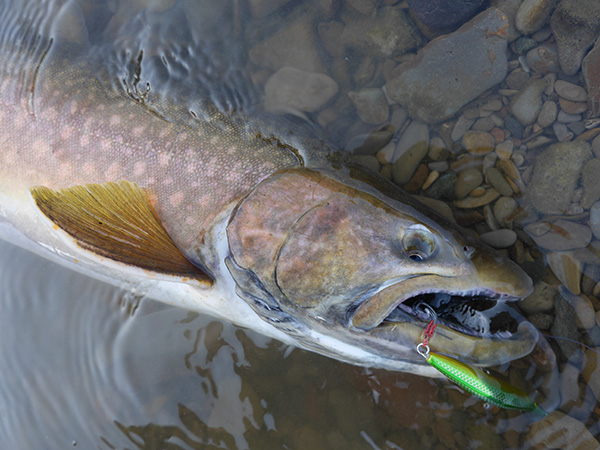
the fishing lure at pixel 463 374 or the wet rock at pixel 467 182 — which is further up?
the wet rock at pixel 467 182

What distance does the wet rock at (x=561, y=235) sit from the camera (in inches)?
119

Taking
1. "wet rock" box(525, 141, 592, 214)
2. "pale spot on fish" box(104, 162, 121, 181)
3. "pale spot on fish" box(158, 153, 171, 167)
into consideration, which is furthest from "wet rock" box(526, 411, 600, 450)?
"pale spot on fish" box(104, 162, 121, 181)

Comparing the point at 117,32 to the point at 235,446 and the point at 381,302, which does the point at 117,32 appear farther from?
the point at 235,446

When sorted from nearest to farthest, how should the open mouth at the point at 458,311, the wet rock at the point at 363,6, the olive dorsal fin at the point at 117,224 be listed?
the open mouth at the point at 458,311, the olive dorsal fin at the point at 117,224, the wet rock at the point at 363,6

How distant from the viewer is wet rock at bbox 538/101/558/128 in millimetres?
3168

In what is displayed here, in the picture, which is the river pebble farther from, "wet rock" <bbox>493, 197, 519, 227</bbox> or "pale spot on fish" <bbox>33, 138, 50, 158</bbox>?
"pale spot on fish" <bbox>33, 138, 50, 158</bbox>

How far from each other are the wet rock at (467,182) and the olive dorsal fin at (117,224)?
1840 mm

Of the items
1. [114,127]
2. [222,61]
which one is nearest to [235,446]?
[114,127]

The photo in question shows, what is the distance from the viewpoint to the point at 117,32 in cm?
360

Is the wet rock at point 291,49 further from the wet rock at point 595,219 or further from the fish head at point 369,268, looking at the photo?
the wet rock at point 595,219

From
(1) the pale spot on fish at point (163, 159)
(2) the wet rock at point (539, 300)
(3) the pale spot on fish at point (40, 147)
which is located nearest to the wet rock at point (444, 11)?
(2) the wet rock at point (539, 300)

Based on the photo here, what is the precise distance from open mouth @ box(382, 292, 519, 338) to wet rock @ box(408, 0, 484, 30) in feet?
6.63

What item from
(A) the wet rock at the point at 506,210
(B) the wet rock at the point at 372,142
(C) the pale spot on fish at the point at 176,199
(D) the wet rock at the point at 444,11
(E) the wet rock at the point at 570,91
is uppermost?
(D) the wet rock at the point at 444,11

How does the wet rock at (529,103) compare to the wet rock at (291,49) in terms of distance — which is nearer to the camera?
the wet rock at (529,103)
